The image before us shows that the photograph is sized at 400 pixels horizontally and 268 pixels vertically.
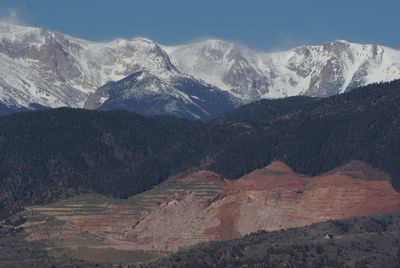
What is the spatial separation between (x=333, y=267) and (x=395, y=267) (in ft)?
29.8

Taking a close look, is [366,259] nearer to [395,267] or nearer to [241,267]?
[395,267]

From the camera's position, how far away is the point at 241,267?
198375 mm

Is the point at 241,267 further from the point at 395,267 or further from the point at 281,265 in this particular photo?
the point at 395,267

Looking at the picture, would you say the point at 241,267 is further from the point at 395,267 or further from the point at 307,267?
the point at 395,267

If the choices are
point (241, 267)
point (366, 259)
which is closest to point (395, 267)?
point (366, 259)

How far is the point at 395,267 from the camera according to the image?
19638 cm

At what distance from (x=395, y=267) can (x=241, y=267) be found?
72.5 feet

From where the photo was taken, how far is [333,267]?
640 feet

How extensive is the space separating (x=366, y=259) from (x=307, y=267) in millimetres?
9092

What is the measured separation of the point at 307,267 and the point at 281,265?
4.49 m

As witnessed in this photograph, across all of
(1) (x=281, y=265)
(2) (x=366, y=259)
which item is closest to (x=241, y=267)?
(1) (x=281, y=265)

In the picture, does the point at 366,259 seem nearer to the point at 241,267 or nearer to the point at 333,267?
the point at 333,267
